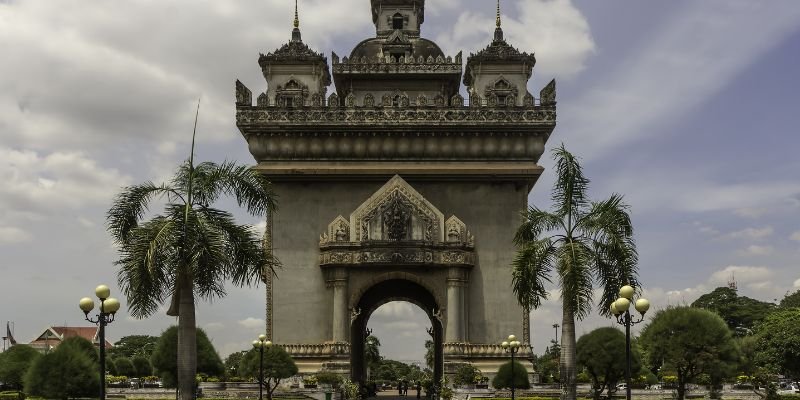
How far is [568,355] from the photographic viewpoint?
2178 centimetres

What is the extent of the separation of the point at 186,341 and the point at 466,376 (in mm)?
16301

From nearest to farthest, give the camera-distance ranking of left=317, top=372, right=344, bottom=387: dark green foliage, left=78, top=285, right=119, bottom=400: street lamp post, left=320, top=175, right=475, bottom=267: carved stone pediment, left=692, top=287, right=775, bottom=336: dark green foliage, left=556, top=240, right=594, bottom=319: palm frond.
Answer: left=78, top=285, right=119, bottom=400: street lamp post < left=556, top=240, right=594, bottom=319: palm frond < left=317, top=372, right=344, bottom=387: dark green foliage < left=320, top=175, right=475, bottom=267: carved stone pediment < left=692, top=287, right=775, bottom=336: dark green foliage

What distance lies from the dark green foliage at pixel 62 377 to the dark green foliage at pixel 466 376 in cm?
1364

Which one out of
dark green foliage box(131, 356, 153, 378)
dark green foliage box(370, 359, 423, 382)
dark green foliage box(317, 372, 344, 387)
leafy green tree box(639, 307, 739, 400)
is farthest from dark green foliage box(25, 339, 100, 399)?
dark green foliage box(370, 359, 423, 382)

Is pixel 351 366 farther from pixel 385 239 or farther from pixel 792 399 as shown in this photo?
pixel 792 399

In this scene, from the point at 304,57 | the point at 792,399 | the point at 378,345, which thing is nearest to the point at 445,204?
the point at 304,57

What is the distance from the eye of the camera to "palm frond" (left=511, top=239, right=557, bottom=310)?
22.0m

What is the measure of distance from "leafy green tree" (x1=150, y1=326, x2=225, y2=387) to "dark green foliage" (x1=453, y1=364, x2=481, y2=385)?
9.04 m

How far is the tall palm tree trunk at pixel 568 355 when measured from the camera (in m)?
21.7

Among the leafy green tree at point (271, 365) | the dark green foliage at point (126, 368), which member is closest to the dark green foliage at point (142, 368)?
the dark green foliage at point (126, 368)

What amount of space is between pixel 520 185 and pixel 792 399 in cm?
1224

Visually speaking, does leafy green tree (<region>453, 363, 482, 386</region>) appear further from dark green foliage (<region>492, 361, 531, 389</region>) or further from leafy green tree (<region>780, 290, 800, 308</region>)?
leafy green tree (<region>780, 290, 800, 308</region>)

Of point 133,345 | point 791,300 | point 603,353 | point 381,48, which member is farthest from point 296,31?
point 133,345

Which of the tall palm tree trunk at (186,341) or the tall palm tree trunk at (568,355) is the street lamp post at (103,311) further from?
the tall palm tree trunk at (568,355)
